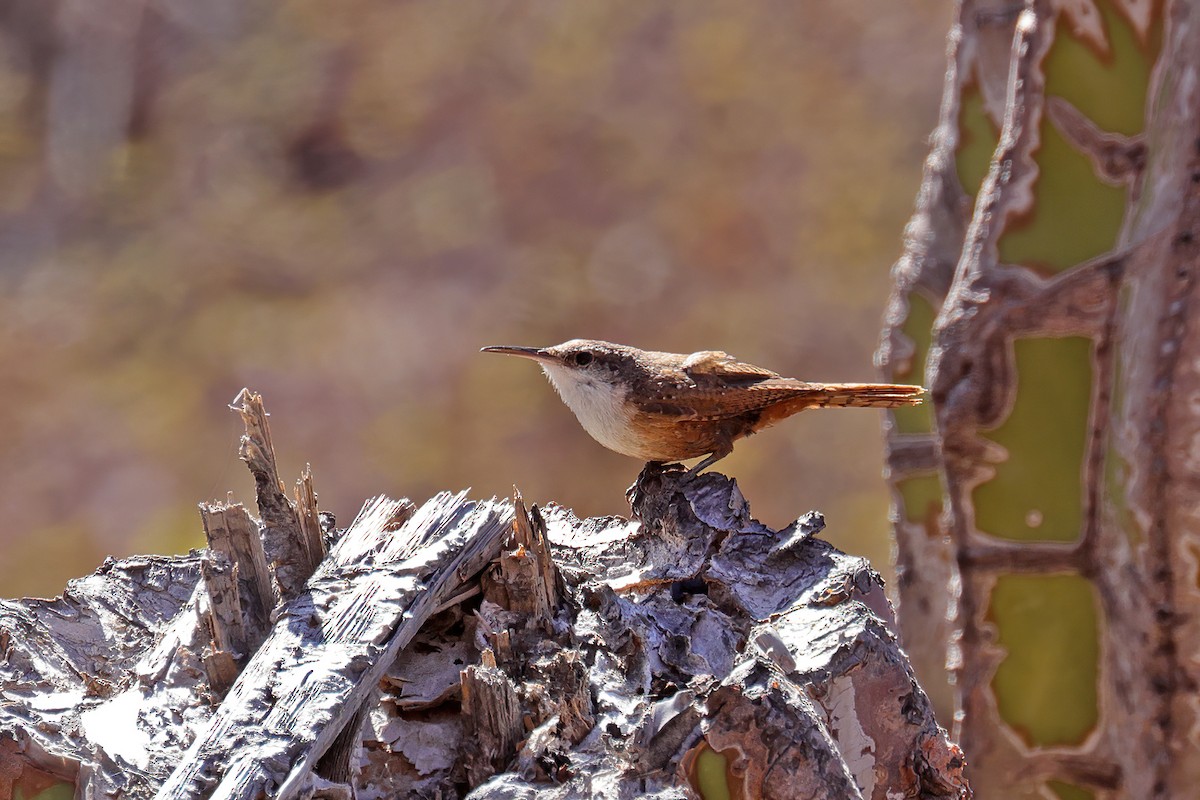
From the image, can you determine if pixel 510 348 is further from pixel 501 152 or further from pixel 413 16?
pixel 413 16

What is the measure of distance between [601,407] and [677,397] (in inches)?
7.7

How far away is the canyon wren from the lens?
2793 millimetres

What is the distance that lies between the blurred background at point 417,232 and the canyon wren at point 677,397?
3548 millimetres

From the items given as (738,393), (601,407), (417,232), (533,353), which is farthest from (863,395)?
(417,232)

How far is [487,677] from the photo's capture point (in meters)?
1.68

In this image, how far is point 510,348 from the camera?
2.95 m

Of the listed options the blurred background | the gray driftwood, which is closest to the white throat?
the gray driftwood

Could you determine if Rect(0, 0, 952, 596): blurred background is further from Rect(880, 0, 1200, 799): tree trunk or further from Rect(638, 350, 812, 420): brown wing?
Rect(638, 350, 812, 420): brown wing

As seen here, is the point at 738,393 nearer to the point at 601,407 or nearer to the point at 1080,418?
the point at 601,407

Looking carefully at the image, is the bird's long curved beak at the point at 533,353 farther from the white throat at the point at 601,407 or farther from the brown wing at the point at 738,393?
the brown wing at the point at 738,393

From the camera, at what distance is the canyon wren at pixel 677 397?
279 centimetres

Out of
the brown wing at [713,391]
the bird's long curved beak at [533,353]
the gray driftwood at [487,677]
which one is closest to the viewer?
the gray driftwood at [487,677]

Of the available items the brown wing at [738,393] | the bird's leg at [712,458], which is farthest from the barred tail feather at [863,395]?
the bird's leg at [712,458]

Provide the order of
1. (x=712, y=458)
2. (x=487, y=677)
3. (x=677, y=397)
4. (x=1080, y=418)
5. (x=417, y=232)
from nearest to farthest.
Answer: (x=487, y=677)
(x=677, y=397)
(x=712, y=458)
(x=1080, y=418)
(x=417, y=232)
